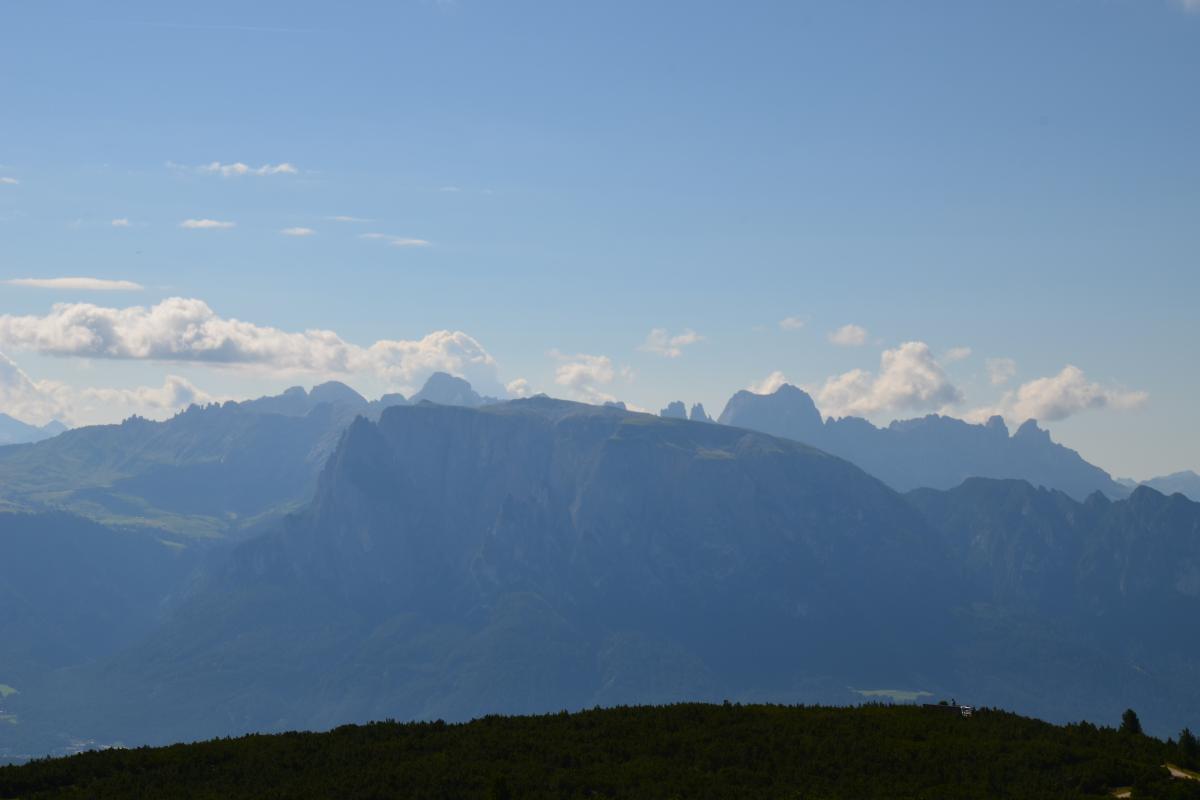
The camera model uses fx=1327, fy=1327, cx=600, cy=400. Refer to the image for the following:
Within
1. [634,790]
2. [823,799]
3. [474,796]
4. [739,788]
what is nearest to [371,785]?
[474,796]

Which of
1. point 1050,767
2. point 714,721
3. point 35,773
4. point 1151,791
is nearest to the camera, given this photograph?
point 1151,791

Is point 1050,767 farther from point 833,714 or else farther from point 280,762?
point 280,762

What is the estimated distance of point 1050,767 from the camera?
16500 cm

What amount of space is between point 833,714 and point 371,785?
227ft

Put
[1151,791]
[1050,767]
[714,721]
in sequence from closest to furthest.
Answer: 1. [1151,791]
2. [1050,767]
3. [714,721]

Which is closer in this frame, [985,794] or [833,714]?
[985,794]

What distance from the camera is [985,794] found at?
154 metres

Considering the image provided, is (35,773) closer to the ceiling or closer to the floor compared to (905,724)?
closer to the floor

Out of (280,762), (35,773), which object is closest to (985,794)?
(280,762)

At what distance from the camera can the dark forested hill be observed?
158625 millimetres

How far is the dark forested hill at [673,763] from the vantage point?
520 feet

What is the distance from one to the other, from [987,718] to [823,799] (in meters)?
52.9

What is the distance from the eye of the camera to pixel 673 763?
6801 inches

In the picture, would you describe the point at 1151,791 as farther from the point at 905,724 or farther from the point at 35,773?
the point at 35,773
